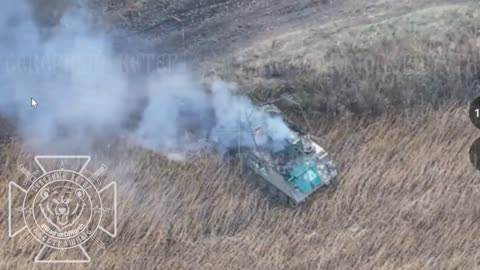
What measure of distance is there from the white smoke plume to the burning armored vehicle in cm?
5

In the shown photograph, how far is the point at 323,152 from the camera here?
16.2 m

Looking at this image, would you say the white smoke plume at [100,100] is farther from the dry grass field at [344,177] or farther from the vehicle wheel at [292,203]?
the vehicle wheel at [292,203]

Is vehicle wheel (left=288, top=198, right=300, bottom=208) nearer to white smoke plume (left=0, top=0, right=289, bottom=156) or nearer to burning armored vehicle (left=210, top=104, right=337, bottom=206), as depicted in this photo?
burning armored vehicle (left=210, top=104, right=337, bottom=206)

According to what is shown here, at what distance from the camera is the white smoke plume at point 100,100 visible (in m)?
16.4

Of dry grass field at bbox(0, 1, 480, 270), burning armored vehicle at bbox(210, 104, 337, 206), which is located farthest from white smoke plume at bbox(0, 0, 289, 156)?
dry grass field at bbox(0, 1, 480, 270)

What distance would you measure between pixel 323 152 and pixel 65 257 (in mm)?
5044

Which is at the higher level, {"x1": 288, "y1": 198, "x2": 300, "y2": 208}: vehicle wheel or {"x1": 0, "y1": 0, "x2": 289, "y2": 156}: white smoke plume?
{"x1": 0, "y1": 0, "x2": 289, "y2": 156}: white smoke plume

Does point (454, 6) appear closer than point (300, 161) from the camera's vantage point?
No

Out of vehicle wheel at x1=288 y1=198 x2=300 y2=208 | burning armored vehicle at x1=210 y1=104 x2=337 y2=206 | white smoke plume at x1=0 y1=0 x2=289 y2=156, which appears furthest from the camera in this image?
white smoke plume at x1=0 y1=0 x2=289 y2=156

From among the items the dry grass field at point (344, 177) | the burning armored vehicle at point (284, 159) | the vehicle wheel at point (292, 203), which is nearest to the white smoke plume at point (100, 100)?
the burning armored vehicle at point (284, 159)

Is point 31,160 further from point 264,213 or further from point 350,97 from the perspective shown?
point 350,97

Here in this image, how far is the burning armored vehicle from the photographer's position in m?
16.0

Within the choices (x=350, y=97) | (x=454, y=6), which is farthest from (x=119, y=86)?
(x=454, y=6)

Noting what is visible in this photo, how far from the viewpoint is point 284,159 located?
1609 cm
